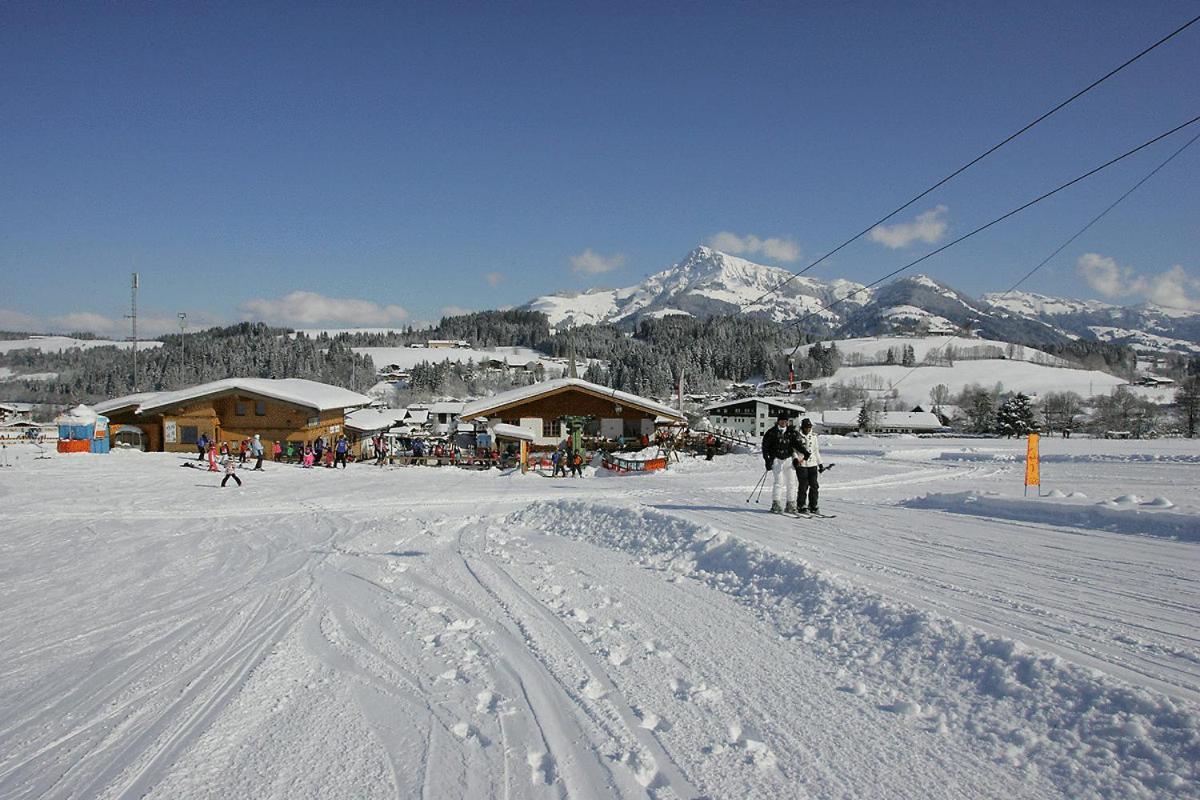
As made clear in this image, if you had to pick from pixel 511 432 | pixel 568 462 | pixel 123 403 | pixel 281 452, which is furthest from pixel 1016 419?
pixel 123 403

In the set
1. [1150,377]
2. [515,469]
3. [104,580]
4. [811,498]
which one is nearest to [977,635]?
[811,498]

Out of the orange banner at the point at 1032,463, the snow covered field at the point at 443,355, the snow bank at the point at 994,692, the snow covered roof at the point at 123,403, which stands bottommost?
the snow bank at the point at 994,692

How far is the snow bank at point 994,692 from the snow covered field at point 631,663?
2 cm

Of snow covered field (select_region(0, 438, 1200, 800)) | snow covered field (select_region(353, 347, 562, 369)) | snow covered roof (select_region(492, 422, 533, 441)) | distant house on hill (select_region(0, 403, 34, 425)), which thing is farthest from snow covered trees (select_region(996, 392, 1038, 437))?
distant house on hill (select_region(0, 403, 34, 425))

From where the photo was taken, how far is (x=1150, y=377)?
143 metres

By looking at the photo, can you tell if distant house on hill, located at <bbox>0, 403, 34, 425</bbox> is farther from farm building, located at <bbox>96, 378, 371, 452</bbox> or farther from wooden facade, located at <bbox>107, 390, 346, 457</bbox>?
wooden facade, located at <bbox>107, 390, 346, 457</bbox>

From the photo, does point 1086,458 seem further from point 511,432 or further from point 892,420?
point 892,420

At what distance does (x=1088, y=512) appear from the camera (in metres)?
10.4

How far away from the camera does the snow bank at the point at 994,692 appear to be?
3.27m

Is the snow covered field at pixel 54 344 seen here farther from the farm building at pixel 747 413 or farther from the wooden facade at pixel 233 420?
the wooden facade at pixel 233 420

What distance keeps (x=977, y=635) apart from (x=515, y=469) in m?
23.3

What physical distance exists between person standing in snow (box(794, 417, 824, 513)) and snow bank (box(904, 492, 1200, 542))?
3.08 metres

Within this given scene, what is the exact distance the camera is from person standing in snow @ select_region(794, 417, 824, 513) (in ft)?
36.3

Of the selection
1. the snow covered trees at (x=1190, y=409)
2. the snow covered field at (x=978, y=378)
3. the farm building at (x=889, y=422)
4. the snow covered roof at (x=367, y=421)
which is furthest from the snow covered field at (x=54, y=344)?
the snow covered trees at (x=1190, y=409)
